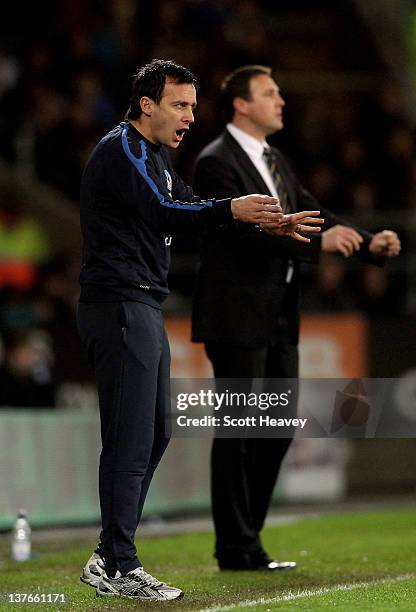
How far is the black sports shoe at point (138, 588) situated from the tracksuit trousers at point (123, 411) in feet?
0.12

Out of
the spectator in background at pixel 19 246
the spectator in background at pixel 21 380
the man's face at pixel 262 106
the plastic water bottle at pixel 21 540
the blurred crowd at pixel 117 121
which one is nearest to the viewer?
the man's face at pixel 262 106

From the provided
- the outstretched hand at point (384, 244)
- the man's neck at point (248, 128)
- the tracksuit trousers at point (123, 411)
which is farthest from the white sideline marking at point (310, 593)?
the man's neck at point (248, 128)

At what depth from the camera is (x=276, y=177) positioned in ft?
24.9

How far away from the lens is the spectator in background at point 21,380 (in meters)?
11.7

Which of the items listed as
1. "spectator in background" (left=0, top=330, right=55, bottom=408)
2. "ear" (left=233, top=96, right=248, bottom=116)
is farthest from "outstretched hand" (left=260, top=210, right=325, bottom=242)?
"spectator in background" (left=0, top=330, right=55, bottom=408)

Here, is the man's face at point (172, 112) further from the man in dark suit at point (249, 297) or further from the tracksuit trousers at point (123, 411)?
the man in dark suit at point (249, 297)

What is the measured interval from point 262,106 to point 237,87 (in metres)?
0.18

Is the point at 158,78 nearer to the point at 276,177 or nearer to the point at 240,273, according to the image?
the point at 240,273

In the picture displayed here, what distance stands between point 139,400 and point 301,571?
165 centimetres

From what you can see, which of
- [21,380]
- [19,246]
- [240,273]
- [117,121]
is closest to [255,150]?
[240,273]

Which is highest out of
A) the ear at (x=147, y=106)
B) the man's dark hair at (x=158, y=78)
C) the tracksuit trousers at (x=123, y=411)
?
the man's dark hair at (x=158, y=78)

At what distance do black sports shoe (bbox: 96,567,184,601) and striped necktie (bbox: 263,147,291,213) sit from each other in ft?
7.67

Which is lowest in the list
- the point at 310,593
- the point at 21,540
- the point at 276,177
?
the point at 21,540

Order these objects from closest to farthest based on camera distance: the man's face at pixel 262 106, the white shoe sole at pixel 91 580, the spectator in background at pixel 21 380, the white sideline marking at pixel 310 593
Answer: the white sideline marking at pixel 310 593
the white shoe sole at pixel 91 580
the man's face at pixel 262 106
the spectator in background at pixel 21 380
